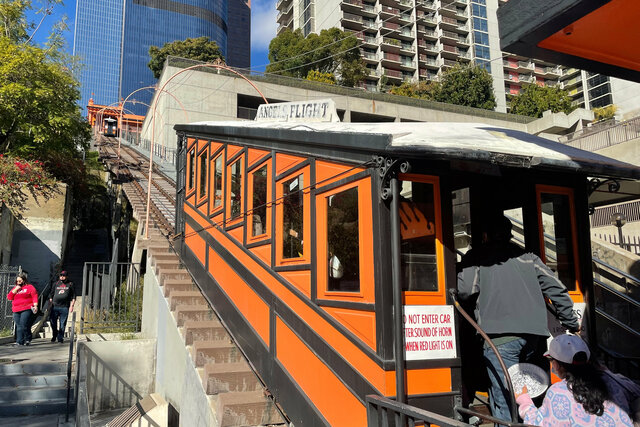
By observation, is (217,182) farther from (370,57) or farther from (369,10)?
(369,10)

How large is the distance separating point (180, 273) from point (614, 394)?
8135 millimetres

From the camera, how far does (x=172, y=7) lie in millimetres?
133875

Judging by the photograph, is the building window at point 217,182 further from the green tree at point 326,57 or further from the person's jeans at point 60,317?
the green tree at point 326,57

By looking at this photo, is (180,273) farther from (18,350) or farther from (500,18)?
(500,18)

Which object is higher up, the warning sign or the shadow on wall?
the shadow on wall

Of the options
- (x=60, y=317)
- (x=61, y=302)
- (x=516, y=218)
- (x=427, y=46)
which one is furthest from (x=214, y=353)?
(x=427, y=46)

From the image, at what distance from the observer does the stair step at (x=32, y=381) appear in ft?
27.9

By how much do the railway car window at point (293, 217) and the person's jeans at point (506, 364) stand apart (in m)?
2.14

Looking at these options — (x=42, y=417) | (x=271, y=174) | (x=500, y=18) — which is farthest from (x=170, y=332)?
(x=500, y=18)

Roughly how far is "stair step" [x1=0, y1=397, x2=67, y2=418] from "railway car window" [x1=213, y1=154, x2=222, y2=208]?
4.42 metres

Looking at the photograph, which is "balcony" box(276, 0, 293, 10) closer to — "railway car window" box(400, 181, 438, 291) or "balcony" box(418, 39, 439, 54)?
"balcony" box(418, 39, 439, 54)

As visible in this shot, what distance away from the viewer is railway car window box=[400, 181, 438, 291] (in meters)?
3.90

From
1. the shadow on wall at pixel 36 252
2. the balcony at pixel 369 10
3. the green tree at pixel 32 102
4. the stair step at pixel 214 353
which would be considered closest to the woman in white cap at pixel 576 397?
the stair step at pixel 214 353

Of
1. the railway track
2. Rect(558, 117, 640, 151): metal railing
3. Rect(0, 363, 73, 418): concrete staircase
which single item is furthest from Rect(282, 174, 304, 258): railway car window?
Rect(558, 117, 640, 151): metal railing
